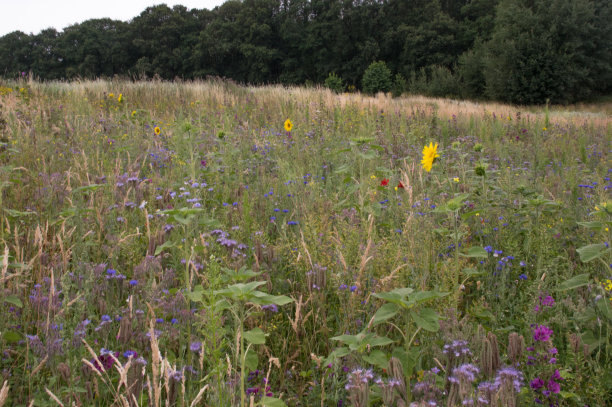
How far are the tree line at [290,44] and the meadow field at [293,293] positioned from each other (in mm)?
34221

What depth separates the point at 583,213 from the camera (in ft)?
9.89

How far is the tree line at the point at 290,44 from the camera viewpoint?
4012cm

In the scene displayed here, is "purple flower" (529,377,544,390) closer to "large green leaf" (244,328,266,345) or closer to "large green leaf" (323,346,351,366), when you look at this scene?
"large green leaf" (323,346,351,366)

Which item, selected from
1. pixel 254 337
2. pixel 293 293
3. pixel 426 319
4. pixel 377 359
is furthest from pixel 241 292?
pixel 293 293

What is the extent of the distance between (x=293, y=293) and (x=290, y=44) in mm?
50235

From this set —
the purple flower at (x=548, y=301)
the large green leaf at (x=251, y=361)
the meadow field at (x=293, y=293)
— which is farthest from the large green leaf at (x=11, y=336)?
the purple flower at (x=548, y=301)

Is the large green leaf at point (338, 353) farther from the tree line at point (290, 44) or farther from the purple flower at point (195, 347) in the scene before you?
the tree line at point (290, 44)

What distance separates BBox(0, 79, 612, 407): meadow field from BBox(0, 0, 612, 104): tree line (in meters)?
34.2

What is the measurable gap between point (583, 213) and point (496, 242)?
941mm

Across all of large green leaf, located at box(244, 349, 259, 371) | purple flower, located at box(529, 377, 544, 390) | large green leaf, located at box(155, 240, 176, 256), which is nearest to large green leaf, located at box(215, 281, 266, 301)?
large green leaf, located at box(244, 349, 259, 371)

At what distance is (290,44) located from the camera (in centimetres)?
4841

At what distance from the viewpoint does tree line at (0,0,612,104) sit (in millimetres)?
40125

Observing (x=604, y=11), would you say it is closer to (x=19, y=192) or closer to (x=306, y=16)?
(x=306, y=16)

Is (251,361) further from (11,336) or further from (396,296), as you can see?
(11,336)
